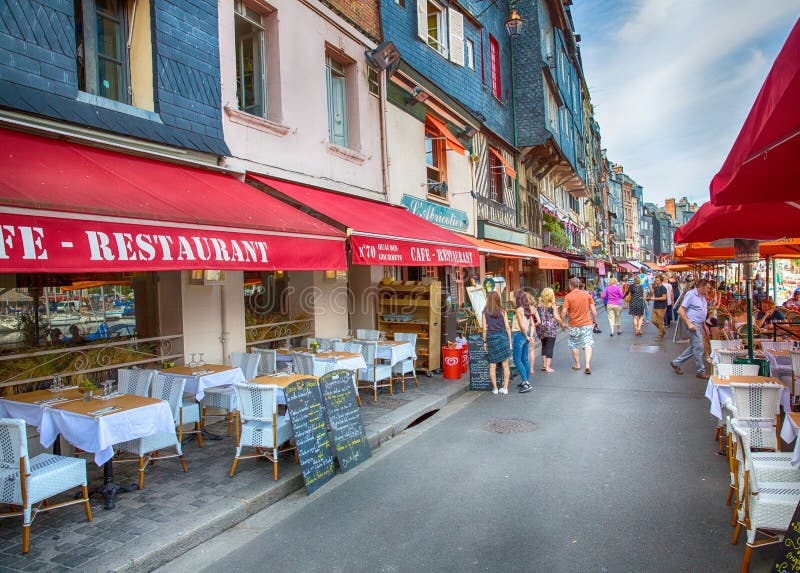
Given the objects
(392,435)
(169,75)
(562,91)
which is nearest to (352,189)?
(169,75)

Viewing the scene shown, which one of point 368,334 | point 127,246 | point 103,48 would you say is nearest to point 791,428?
point 127,246

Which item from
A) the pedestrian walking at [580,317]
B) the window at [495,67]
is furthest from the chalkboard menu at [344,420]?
the window at [495,67]

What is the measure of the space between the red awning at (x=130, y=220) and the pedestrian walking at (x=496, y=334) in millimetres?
3037

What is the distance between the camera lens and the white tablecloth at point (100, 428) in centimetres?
445

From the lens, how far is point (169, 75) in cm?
679

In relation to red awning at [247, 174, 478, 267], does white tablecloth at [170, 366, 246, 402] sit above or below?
below

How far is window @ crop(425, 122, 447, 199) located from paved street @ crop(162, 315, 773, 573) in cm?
889

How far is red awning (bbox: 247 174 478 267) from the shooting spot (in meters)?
7.77

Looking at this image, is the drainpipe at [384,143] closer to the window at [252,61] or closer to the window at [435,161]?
the window at [435,161]

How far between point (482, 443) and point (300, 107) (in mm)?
6533

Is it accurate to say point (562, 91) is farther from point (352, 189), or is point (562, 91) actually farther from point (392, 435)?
point (392, 435)

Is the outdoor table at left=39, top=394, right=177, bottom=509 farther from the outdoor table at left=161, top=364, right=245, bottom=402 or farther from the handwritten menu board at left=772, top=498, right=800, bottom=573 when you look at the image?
the handwritten menu board at left=772, top=498, right=800, bottom=573

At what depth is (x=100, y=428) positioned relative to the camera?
14.5ft

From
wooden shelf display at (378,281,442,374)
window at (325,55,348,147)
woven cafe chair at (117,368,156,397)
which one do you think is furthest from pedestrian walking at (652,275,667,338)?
woven cafe chair at (117,368,156,397)
